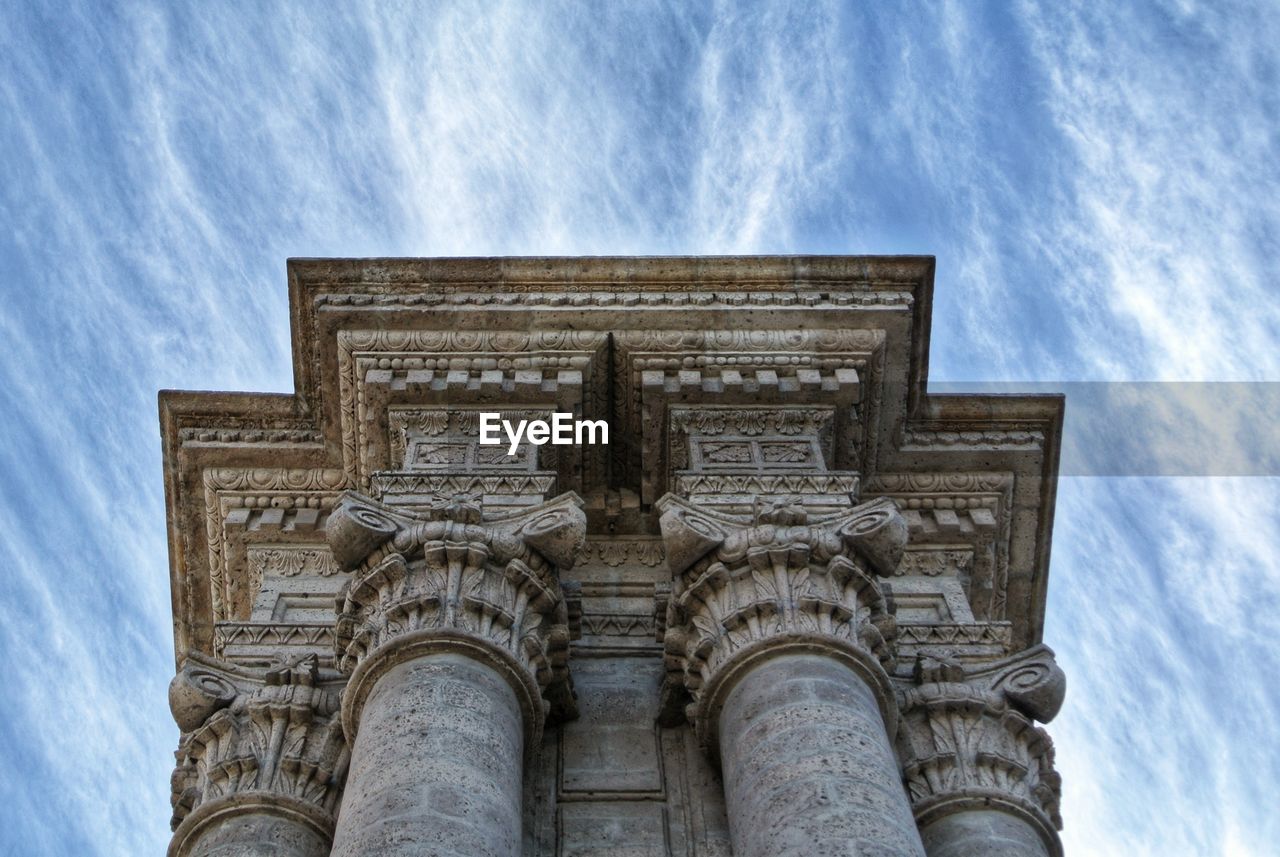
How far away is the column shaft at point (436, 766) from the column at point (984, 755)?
270cm

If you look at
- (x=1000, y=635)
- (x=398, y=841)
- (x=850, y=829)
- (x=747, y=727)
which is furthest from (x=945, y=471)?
(x=398, y=841)

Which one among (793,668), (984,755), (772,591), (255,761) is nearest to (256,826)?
(255,761)

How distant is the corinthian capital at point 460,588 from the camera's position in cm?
967

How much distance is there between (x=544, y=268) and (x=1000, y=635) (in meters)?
5.39

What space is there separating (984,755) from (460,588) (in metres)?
3.65

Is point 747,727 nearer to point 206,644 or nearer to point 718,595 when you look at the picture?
point 718,595

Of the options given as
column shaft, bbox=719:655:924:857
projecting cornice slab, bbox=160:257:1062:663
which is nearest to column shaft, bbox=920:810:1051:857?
column shaft, bbox=719:655:924:857

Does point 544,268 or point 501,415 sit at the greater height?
point 544,268

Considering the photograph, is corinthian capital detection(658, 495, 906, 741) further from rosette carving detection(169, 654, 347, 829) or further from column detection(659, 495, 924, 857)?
rosette carving detection(169, 654, 347, 829)

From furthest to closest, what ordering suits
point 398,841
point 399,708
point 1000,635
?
point 1000,635, point 399,708, point 398,841

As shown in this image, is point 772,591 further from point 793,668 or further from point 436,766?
point 436,766

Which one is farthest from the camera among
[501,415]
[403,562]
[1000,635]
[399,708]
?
[501,415]

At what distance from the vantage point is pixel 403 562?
1030 centimetres

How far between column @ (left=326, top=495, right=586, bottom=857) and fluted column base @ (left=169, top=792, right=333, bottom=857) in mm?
583
